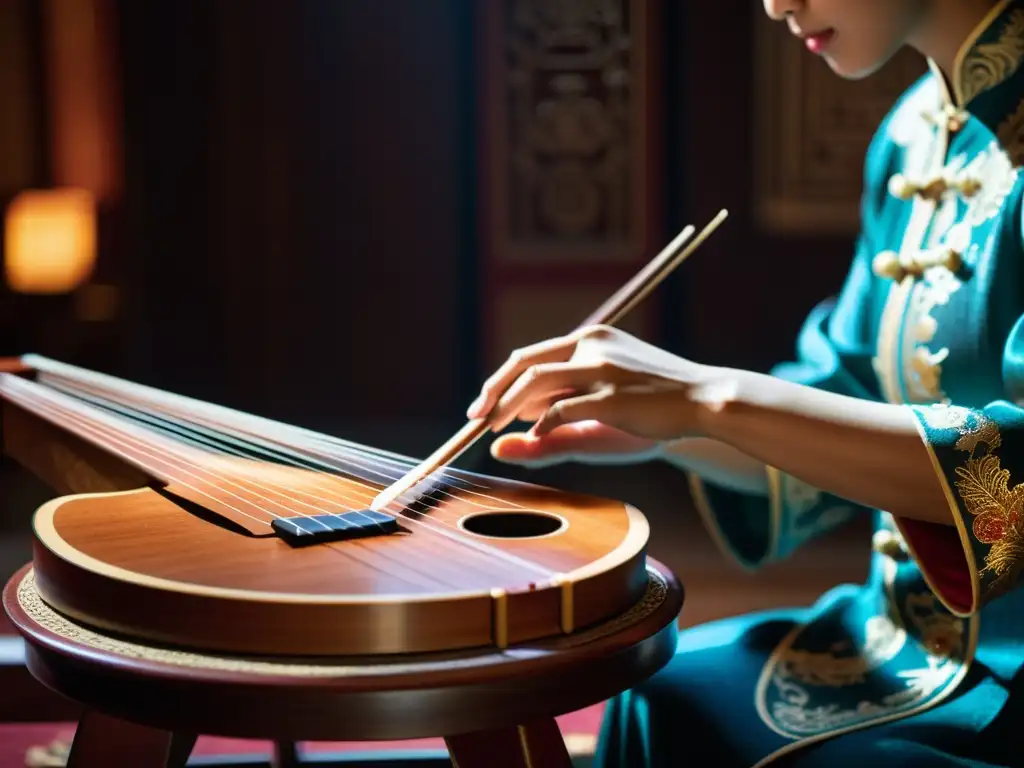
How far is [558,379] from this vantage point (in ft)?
3.38

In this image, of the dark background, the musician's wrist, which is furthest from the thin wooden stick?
the dark background

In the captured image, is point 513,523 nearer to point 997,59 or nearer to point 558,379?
point 558,379

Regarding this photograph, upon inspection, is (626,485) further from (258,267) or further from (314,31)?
(314,31)

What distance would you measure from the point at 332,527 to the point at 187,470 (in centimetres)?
28

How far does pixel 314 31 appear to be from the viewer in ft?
19.9

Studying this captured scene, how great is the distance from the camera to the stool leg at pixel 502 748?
0.87 metres

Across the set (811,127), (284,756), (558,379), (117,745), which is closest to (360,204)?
(811,127)

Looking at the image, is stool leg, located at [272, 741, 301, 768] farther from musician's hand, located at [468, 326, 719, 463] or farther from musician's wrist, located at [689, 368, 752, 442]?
musician's wrist, located at [689, 368, 752, 442]

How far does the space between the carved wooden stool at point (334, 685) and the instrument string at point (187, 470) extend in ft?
0.25

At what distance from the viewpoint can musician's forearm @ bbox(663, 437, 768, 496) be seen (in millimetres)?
1318

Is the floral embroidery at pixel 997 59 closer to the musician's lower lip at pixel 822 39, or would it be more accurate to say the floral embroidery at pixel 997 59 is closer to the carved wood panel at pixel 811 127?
the musician's lower lip at pixel 822 39

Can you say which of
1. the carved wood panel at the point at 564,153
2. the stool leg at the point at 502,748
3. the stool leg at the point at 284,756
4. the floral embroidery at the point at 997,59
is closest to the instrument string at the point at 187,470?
the stool leg at the point at 502,748

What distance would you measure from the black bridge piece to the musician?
0.58 ft

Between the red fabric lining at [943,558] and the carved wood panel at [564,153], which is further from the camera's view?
the carved wood panel at [564,153]
